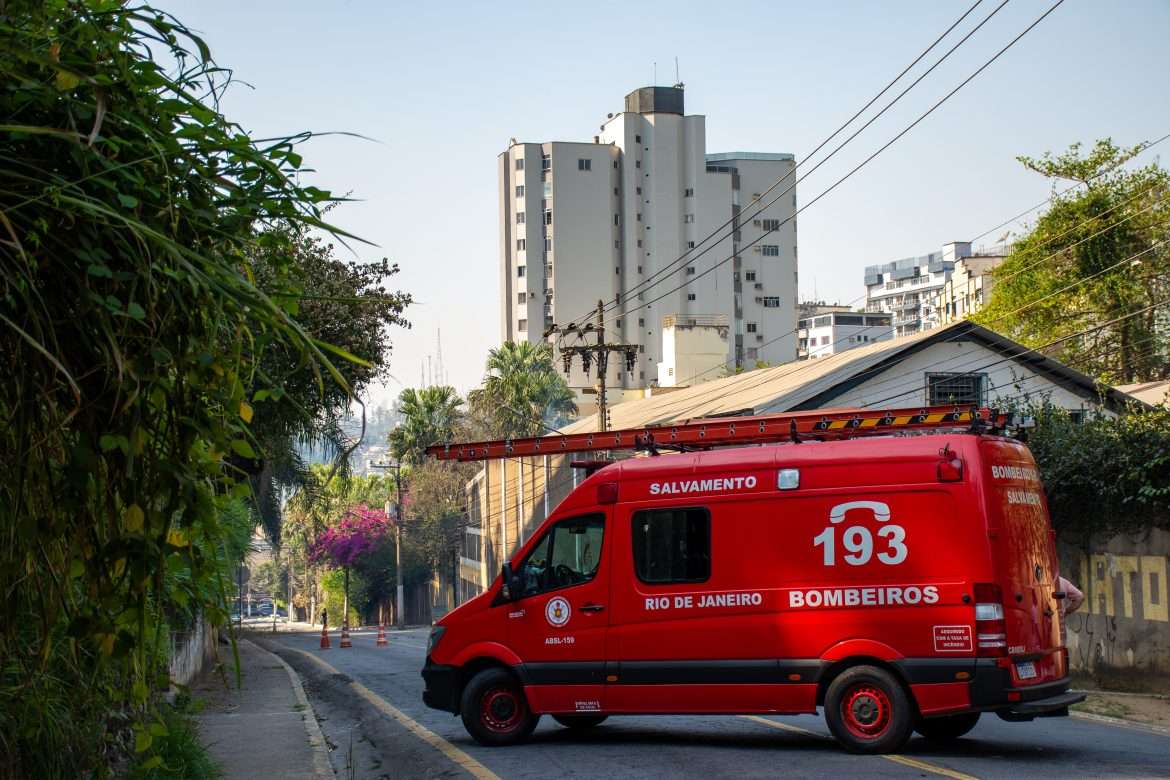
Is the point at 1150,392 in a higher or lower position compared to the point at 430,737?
higher

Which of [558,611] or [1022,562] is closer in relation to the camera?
[1022,562]

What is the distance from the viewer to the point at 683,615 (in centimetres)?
1228

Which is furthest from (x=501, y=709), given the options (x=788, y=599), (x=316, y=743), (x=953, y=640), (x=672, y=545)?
(x=953, y=640)

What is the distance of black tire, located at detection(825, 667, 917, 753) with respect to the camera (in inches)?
436

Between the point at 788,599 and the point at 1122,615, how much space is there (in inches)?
312

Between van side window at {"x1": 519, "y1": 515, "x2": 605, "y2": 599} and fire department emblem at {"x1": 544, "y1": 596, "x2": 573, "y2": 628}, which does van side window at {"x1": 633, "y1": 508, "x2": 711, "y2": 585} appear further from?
fire department emblem at {"x1": 544, "y1": 596, "x2": 573, "y2": 628}

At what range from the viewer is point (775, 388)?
3694cm

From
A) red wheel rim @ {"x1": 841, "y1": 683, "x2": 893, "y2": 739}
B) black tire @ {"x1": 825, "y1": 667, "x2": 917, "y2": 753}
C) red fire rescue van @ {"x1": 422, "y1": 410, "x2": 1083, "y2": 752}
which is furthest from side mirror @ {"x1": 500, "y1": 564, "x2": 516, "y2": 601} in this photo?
red wheel rim @ {"x1": 841, "y1": 683, "x2": 893, "y2": 739}

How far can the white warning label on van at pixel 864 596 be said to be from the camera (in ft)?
36.7

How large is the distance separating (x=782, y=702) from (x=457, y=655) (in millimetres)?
3721

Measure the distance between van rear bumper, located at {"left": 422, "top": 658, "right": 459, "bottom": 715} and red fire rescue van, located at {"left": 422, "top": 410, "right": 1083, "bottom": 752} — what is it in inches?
1.0

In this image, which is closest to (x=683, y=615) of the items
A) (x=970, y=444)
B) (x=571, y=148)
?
(x=970, y=444)

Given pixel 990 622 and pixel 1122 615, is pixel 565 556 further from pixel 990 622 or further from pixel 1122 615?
pixel 1122 615

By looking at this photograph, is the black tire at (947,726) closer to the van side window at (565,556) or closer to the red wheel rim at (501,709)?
the van side window at (565,556)
